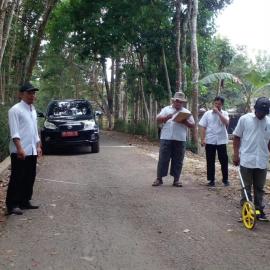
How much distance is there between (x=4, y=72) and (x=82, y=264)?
18683 millimetres

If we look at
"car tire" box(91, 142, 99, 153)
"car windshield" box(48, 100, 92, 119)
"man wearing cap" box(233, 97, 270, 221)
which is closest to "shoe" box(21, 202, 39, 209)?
"man wearing cap" box(233, 97, 270, 221)

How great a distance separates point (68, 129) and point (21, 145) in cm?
822

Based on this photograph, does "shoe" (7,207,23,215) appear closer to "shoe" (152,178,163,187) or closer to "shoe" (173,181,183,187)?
→ "shoe" (152,178,163,187)

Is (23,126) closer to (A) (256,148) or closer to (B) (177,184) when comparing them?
(A) (256,148)

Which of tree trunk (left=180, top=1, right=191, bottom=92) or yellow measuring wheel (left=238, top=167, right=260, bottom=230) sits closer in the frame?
yellow measuring wheel (left=238, top=167, right=260, bottom=230)

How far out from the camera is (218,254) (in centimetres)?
557

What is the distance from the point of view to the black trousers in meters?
7.34

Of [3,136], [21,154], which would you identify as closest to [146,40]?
[3,136]

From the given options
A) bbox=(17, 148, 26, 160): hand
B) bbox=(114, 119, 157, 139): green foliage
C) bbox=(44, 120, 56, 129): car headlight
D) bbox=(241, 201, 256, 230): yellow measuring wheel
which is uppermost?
bbox=(17, 148, 26, 160): hand

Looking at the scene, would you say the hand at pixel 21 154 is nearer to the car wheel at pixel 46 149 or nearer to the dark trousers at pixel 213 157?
the dark trousers at pixel 213 157

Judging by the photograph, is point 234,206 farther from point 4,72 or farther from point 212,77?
point 4,72

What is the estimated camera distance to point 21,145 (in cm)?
720

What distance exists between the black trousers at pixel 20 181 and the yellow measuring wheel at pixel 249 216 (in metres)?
3.31

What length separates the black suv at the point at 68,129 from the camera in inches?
607
